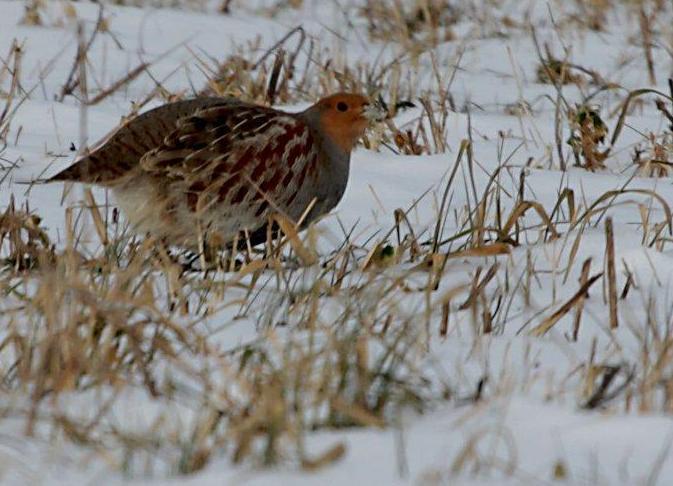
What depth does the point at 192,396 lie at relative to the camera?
2.70 m

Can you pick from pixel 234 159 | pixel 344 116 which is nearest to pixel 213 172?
pixel 234 159

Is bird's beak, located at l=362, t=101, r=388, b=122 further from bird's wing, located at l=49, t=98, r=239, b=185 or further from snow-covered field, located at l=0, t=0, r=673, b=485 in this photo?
bird's wing, located at l=49, t=98, r=239, b=185

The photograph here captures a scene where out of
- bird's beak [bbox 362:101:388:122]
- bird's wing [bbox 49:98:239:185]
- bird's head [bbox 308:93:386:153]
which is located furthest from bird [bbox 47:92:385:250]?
bird's beak [bbox 362:101:388:122]

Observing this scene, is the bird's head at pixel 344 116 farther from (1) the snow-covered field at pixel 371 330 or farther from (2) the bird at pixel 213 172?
(1) the snow-covered field at pixel 371 330

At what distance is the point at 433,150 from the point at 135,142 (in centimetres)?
151

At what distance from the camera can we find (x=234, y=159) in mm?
4402

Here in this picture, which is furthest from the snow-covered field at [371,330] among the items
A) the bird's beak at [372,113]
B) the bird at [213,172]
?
the bird's beak at [372,113]

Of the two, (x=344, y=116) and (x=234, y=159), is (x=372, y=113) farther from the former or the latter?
(x=234, y=159)

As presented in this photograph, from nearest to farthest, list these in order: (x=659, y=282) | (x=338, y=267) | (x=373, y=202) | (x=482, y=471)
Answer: (x=482, y=471) < (x=659, y=282) < (x=338, y=267) < (x=373, y=202)

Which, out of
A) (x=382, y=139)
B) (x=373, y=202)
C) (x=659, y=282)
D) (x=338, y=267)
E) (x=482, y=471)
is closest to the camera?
(x=482, y=471)

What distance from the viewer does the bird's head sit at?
15.5 ft

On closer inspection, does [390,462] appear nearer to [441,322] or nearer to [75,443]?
[75,443]

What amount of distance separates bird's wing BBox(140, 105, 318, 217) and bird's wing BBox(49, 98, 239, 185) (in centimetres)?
5

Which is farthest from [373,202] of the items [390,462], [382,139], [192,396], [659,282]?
[390,462]
